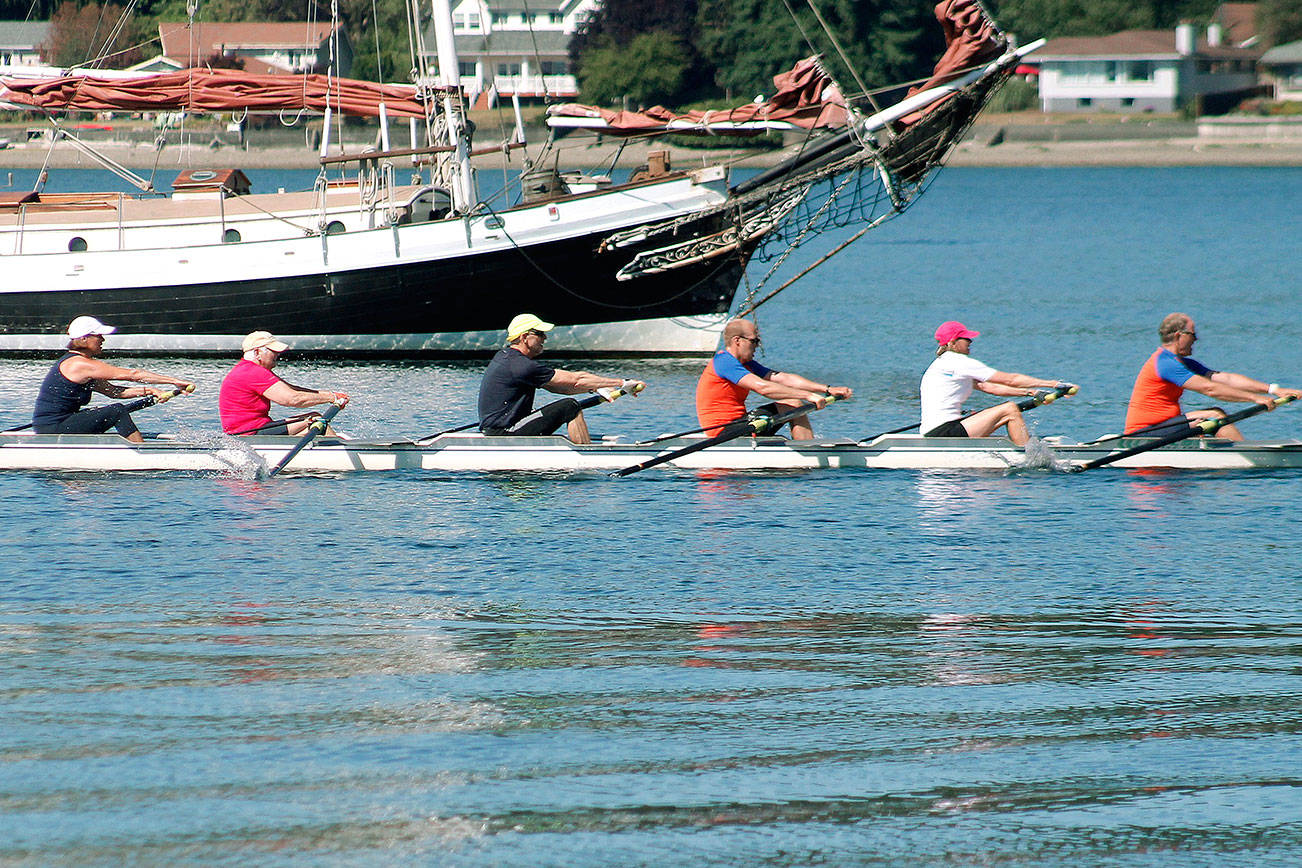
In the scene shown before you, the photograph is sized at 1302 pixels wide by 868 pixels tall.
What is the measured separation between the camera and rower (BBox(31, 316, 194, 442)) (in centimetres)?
1689

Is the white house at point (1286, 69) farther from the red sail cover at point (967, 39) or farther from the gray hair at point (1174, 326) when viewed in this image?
the gray hair at point (1174, 326)

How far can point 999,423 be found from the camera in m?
17.1

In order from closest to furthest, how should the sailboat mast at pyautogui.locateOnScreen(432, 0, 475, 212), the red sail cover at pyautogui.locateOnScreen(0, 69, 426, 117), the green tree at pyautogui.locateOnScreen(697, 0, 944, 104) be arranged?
1. the sailboat mast at pyautogui.locateOnScreen(432, 0, 475, 212)
2. the red sail cover at pyautogui.locateOnScreen(0, 69, 426, 117)
3. the green tree at pyautogui.locateOnScreen(697, 0, 944, 104)

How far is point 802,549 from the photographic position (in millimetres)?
14070

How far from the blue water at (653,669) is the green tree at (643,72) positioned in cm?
8266

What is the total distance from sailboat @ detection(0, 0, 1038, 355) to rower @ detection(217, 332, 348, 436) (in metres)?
8.93

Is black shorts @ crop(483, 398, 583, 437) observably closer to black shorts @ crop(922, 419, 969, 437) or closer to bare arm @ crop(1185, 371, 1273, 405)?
black shorts @ crop(922, 419, 969, 437)

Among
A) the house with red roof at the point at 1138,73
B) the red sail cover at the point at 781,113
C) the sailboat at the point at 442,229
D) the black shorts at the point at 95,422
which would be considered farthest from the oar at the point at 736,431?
the house with red roof at the point at 1138,73

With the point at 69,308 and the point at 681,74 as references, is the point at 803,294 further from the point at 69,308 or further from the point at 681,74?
the point at 681,74

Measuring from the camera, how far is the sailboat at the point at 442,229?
25.6 metres

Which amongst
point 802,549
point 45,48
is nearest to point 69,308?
point 802,549

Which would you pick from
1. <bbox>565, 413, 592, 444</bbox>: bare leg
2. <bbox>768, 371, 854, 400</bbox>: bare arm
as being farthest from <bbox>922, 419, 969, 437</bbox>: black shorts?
<bbox>565, 413, 592, 444</bbox>: bare leg

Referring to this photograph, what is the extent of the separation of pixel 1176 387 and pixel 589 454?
6.33m

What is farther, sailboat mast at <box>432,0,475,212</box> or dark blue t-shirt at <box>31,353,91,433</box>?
sailboat mast at <box>432,0,475,212</box>
